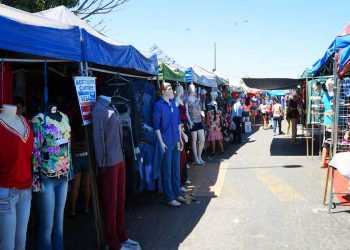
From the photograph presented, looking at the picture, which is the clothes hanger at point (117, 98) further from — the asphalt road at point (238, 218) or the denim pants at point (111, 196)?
the asphalt road at point (238, 218)

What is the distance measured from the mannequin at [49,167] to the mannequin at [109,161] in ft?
1.21

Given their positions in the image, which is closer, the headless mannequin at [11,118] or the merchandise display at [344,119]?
the headless mannequin at [11,118]

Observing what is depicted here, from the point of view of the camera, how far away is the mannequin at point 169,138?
6516 millimetres

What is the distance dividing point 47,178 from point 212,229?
255cm

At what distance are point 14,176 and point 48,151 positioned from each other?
55 cm

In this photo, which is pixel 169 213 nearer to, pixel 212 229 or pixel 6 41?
pixel 212 229

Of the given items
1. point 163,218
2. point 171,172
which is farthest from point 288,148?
point 163,218

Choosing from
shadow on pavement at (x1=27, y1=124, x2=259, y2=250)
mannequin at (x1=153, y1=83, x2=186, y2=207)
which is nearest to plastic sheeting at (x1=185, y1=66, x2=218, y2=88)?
shadow on pavement at (x1=27, y1=124, x2=259, y2=250)

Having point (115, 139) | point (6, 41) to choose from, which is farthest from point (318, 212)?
point (6, 41)

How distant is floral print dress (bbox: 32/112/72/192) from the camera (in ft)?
12.7

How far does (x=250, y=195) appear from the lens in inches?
295

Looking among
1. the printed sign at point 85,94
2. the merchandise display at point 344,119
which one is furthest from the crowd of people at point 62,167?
the merchandise display at point 344,119

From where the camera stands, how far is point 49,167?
3.94m

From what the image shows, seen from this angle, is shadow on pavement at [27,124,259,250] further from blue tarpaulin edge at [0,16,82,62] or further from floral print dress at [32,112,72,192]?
blue tarpaulin edge at [0,16,82,62]
